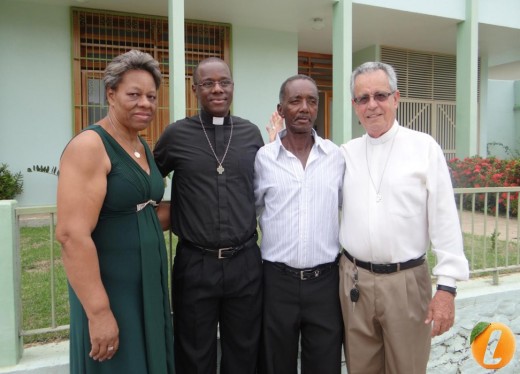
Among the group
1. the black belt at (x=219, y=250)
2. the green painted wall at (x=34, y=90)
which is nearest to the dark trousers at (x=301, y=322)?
the black belt at (x=219, y=250)

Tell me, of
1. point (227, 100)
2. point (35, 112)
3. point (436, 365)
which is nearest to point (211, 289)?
point (227, 100)

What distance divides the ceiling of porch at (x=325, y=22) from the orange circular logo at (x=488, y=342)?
7119 mm

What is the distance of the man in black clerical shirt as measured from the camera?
91.3 inches

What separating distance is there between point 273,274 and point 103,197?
1000mm

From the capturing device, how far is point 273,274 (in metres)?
2.43

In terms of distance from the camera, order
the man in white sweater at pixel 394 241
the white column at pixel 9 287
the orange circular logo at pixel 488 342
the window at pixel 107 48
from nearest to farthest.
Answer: the man in white sweater at pixel 394 241, the white column at pixel 9 287, the orange circular logo at pixel 488 342, the window at pixel 107 48

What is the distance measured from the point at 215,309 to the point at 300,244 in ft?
1.82

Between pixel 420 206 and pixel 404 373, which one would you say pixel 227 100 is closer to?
pixel 420 206

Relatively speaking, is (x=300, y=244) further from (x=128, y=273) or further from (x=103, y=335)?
(x=103, y=335)

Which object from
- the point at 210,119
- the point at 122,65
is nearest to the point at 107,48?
the point at 210,119

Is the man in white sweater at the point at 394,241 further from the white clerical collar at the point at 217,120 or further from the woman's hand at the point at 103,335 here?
the woman's hand at the point at 103,335

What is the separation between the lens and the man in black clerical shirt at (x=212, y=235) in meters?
2.32

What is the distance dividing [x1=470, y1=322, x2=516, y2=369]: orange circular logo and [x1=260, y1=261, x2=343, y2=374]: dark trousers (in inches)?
32.5

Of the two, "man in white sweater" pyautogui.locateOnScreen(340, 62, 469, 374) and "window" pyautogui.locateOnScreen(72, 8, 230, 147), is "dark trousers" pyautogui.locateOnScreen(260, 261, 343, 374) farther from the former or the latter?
"window" pyautogui.locateOnScreen(72, 8, 230, 147)
